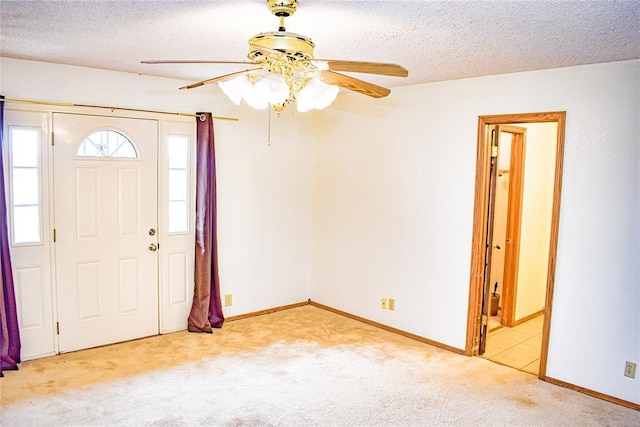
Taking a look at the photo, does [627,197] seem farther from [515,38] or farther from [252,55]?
[252,55]

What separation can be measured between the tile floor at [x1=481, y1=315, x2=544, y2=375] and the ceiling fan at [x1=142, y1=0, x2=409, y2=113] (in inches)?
117

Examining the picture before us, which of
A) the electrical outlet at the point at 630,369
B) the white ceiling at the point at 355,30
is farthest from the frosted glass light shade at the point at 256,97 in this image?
the electrical outlet at the point at 630,369

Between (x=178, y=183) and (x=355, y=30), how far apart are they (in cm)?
254

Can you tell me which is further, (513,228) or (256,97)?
(513,228)

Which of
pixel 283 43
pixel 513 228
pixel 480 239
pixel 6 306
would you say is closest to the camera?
pixel 283 43

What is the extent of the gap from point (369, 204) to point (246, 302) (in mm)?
1724

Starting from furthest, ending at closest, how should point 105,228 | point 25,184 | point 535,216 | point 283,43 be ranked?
point 535,216 → point 105,228 → point 25,184 → point 283,43

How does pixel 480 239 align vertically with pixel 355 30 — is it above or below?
below

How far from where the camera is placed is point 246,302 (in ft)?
16.9

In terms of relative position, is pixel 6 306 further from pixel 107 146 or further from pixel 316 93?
pixel 316 93

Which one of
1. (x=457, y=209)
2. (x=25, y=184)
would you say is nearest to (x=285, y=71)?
(x=457, y=209)

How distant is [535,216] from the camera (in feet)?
17.3

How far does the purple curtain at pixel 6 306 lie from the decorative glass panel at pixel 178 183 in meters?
1.34

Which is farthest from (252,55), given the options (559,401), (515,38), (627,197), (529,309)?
(529,309)
